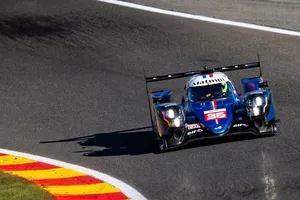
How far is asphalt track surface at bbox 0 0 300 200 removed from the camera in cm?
1717

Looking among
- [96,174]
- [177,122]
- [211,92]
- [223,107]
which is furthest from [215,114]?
[96,174]

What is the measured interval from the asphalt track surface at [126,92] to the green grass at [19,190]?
155 cm

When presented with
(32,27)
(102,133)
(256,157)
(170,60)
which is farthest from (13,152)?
(32,27)

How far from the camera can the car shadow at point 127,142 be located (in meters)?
19.2

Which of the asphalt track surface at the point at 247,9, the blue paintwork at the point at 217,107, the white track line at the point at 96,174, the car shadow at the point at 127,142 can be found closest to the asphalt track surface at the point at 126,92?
the car shadow at the point at 127,142

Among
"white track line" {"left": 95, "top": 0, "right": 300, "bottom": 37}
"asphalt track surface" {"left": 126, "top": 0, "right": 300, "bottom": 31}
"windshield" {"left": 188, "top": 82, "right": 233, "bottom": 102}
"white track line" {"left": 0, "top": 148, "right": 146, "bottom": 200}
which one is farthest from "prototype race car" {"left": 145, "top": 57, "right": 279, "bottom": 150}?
"asphalt track surface" {"left": 126, "top": 0, "right": 300, "bottom": 31}

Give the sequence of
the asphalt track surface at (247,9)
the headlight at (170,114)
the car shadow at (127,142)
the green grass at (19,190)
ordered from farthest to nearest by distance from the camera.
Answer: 1. the asphalt track surface at (247,9)
2. the car shadow at (127,142)
3. the headlight at (170,114)
4. the green grass at (19,190)

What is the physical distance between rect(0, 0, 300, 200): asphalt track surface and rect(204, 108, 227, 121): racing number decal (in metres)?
0.58

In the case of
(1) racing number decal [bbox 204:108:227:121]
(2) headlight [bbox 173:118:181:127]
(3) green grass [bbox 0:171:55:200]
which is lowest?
(3) green grass [bbox 0:171:55:200]

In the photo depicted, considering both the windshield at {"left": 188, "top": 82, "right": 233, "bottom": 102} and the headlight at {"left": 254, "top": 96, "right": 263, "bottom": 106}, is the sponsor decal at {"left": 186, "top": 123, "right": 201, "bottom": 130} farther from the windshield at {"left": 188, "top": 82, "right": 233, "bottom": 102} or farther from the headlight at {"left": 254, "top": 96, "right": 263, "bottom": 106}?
the headlight at {"left": 254, "top": 96, "right": 263, "bottom": 106}

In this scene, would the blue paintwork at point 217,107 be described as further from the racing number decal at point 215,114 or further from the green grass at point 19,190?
the green grass at point 19,190

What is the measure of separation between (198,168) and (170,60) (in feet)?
28.9

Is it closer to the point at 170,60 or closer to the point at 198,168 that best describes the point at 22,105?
the point at 170,60

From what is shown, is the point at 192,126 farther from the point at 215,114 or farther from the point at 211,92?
the point at 211,92
